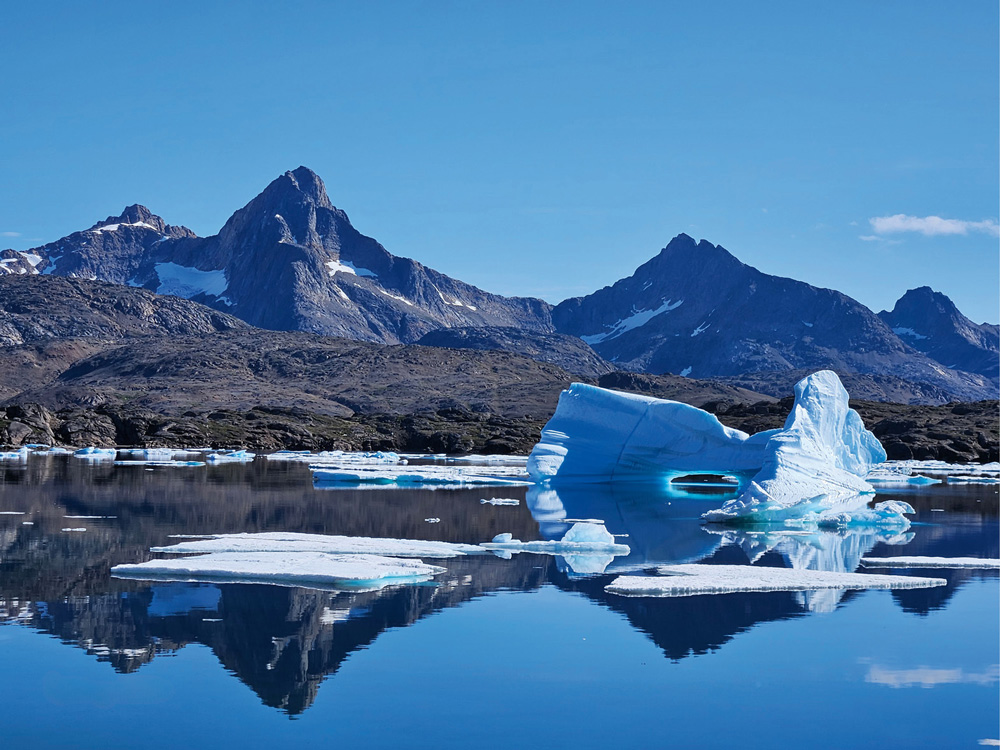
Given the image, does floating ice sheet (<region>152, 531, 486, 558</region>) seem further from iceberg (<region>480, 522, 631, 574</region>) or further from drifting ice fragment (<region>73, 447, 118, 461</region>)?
drifting ice fragment (<region>73, 447, 118, 461</region>)

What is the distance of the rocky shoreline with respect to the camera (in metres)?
75.9

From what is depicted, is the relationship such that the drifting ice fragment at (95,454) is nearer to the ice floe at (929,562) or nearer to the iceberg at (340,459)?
the iceberg at (340,459)

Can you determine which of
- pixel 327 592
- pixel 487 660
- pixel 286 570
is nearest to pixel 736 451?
pixel 286 570

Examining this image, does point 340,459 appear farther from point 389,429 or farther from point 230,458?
point 389,429

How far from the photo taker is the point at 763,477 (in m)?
27.8

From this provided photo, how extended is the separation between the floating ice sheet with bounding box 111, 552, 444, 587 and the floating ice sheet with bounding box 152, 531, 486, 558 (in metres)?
1.25

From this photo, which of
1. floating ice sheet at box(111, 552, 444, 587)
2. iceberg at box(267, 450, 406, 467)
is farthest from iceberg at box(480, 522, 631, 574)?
iceberg at box(267, 450, 406, 467)

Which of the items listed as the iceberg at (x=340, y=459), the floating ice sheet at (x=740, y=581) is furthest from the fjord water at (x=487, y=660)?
the iceberg at (x=340, y=459)

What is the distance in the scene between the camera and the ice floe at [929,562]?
65.9ft

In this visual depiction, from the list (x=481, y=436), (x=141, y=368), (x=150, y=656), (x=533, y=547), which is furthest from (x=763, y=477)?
(x=141, y=368)

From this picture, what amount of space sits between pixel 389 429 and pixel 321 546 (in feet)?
251

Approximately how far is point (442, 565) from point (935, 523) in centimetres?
1611

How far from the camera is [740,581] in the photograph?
17.0 meters

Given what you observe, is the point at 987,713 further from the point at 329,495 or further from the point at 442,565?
the point at 329,495
